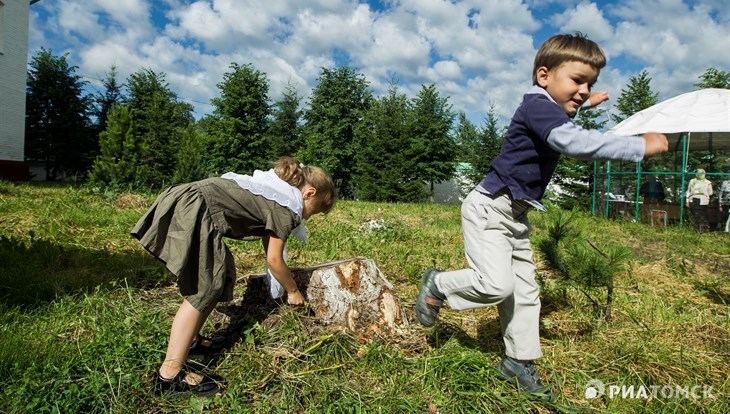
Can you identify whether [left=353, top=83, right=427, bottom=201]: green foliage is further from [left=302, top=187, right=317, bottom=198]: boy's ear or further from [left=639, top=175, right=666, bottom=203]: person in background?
[left=302, top=187, right=317, bottom=198]: boy's ear

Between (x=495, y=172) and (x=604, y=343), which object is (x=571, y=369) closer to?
(x=604, y=343)

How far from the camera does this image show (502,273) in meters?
2.00

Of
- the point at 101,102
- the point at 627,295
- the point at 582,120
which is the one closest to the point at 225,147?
the point at 101,102

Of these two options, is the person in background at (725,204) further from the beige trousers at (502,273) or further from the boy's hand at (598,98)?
the beige trousers at (502,273)

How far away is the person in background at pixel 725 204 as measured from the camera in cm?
950

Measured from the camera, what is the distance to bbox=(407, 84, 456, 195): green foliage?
66.7 feet

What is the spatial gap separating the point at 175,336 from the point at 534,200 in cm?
173

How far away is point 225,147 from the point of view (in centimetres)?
2300

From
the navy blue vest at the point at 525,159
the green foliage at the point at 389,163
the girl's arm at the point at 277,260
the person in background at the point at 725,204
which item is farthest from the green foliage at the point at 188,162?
the person in background at the point at 725,204

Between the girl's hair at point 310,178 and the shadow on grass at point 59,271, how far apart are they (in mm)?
1511

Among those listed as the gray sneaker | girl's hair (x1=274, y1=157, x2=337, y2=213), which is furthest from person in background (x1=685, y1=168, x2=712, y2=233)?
girl's hair (x1=274, y1=157, x2=337, y2=213)

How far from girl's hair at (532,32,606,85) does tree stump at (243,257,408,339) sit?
58.7 inches

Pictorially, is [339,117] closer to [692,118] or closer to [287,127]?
[287,127]

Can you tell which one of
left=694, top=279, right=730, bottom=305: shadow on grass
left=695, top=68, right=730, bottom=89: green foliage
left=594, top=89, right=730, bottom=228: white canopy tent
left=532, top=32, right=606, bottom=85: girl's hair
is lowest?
left=694, top=279, right=730, bottom=305: shadow on grass
